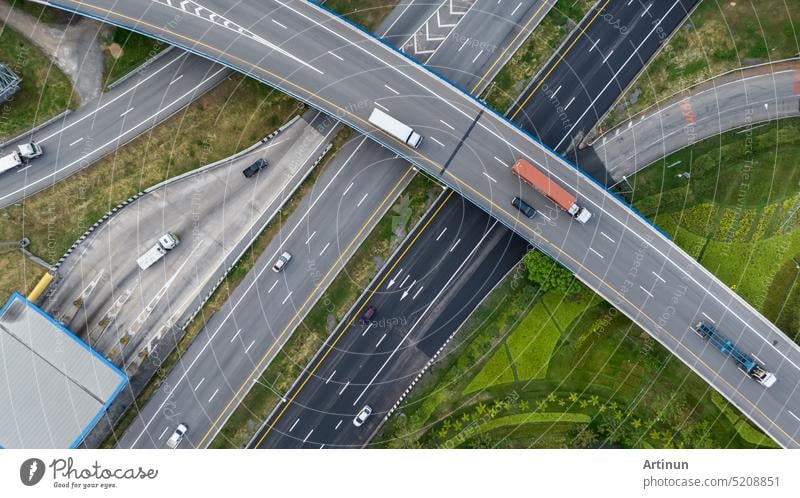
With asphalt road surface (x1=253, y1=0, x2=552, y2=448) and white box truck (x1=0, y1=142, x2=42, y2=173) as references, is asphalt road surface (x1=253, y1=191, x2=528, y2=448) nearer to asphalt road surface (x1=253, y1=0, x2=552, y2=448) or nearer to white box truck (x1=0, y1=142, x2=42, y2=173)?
asphalt road surface (x1=253, y1=0, x2=552, y2=448)

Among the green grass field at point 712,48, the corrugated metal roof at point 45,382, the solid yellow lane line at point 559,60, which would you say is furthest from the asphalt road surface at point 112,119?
the green grass field at point 712,48

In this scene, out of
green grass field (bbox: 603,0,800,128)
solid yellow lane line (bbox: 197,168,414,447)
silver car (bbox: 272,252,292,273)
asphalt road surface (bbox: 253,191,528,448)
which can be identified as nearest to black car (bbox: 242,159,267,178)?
silver car (bbox: 272,252,292,273)

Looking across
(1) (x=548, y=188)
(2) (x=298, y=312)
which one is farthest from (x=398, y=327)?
(1) (x=548, y=188)

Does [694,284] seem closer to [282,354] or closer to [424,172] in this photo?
[424,172]

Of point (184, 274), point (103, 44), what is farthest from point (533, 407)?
point (103, 44)

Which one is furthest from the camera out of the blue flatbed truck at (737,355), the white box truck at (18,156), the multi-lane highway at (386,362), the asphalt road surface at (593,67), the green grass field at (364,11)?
the asphalt road surface at (593,67)

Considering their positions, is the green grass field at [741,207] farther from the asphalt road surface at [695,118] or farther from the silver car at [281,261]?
the silver car at [281,261]
